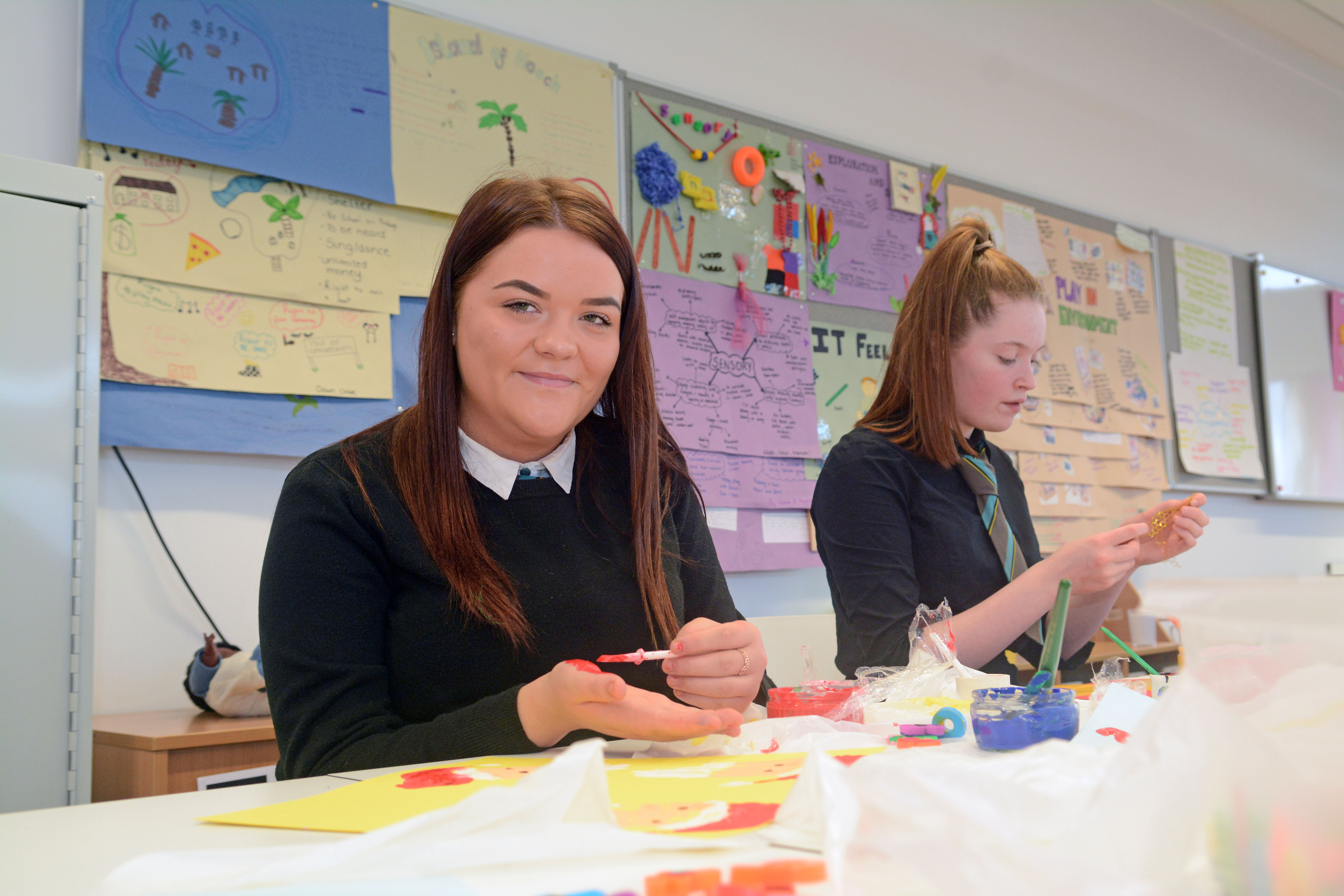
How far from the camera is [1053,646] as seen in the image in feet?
2.42

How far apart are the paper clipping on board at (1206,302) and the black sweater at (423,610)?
11.0 feet

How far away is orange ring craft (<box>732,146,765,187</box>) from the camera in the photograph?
2578mm

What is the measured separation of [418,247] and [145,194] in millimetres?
512

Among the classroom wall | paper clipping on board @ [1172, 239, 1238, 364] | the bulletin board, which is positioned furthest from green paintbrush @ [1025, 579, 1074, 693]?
paper clipping on board @ [1172, 239, 1238, 364]

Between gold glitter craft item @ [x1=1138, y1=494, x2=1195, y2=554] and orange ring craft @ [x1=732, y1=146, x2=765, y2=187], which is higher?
orange ring craft @ [x1=732, y1=146, x2=765, y2=187]

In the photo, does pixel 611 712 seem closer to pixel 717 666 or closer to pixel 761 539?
pixel 717 666

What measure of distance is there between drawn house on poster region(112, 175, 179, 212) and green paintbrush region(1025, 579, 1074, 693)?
65.6 inches

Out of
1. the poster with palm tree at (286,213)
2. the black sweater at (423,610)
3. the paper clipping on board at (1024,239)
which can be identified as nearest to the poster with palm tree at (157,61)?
the poster with palm tree at (286,213)

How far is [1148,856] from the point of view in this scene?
0.36m

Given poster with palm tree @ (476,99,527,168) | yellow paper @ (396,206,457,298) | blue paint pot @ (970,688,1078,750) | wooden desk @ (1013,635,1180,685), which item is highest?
poster with palm tree @ (476,99,527,168)

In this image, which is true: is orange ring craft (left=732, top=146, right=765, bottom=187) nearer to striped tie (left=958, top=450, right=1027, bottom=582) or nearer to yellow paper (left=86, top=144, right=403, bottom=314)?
yellow paper (left=86, top=144, right=403, bottom=314)

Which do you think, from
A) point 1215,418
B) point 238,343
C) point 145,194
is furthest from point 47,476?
point 1215,418

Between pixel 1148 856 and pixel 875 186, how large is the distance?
2761 mm

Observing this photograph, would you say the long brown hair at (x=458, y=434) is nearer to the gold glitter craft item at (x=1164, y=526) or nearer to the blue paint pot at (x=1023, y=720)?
the blue paint pot at (x=1023, y=720)
